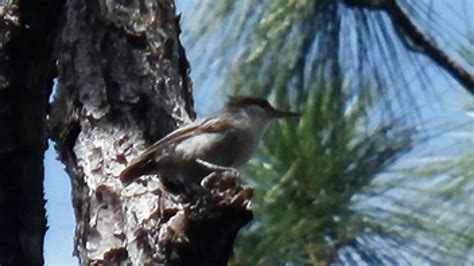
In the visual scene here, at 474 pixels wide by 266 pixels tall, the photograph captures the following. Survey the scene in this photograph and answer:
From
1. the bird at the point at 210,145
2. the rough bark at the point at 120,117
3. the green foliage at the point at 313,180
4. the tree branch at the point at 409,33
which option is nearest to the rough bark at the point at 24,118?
the rough bark at the point at 120,117

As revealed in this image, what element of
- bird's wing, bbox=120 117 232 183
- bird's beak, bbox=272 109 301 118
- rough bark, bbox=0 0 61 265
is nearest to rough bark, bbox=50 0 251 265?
bird's wing, bbox=120 117 232 183

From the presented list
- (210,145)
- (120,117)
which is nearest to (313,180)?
(210,145)

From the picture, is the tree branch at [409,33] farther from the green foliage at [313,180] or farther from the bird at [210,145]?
the bird at [210,145]

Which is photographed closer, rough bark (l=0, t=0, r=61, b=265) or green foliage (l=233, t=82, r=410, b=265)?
rough bark (l=0, t=0, r=61, b=265)

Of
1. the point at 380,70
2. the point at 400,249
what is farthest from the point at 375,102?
the point at 400,249

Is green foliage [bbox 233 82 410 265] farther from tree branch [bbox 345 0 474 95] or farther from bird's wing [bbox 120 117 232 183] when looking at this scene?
bird's wing [bbox 120 117 232 183]

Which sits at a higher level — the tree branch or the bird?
the tree branch

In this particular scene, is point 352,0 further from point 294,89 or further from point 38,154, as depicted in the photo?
point 38,154

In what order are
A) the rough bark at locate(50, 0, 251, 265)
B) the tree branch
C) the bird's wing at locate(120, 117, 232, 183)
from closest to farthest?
the rough bark at locate(50, 0, 251, 265), the bird's wing at locate(120, 117, 232, 183), the tree branch
